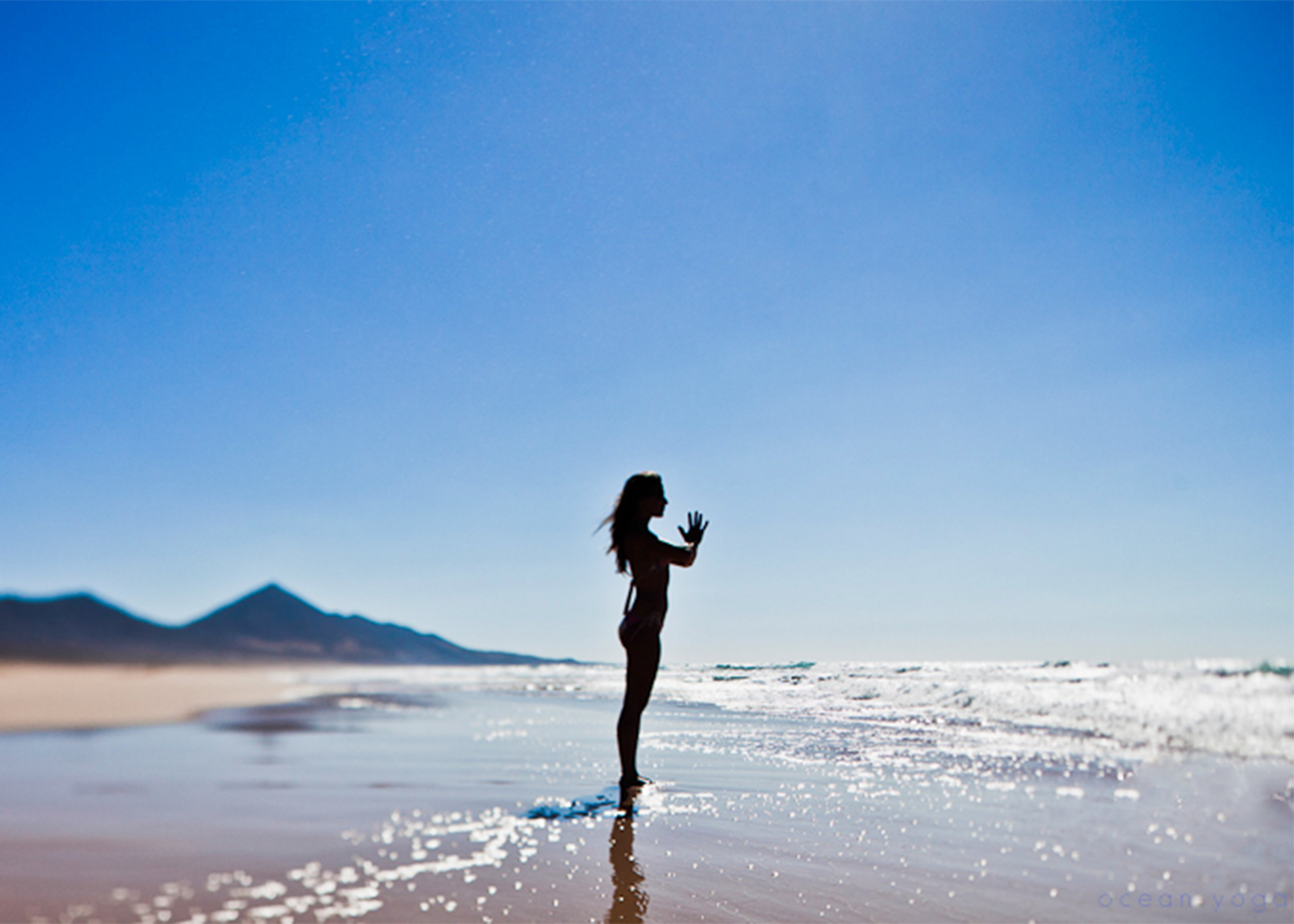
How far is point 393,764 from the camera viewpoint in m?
5.68

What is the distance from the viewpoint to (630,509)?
539 centimetres

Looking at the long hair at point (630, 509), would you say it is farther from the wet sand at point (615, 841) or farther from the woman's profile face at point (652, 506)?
the wet sand at point (615, 841)

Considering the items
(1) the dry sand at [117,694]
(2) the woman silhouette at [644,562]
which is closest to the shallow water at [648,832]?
(2) the woman silhouette at [644,562]

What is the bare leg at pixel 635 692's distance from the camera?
16.2 feet

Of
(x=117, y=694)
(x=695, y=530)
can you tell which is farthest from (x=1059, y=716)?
(x=117, y=694)

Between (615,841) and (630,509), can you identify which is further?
(630,509)

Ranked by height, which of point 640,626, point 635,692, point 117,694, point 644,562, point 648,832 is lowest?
point 117,694

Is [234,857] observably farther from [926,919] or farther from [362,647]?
[362,647]

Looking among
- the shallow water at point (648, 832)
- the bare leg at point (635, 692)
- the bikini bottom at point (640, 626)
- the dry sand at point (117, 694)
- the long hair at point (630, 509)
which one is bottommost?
the dry sand at point (117, 694)

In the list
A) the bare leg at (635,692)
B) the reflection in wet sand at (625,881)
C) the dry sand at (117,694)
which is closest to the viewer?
the reflection in wet sand at (625,881)

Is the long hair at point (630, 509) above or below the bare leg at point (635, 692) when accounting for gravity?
above

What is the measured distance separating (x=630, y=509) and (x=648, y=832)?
223cm

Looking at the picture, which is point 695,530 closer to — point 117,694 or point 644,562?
point 644,562

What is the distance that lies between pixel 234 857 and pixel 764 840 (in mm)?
2298
